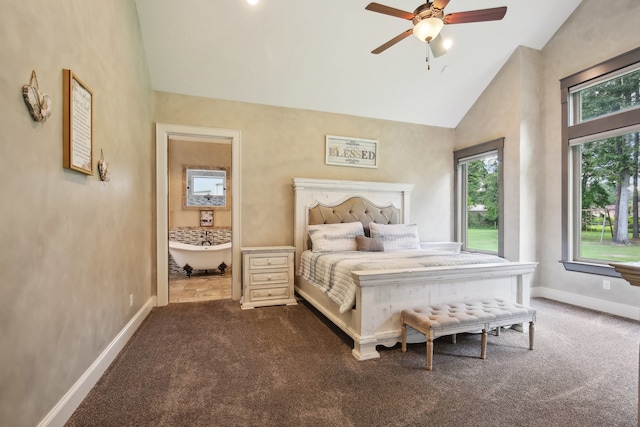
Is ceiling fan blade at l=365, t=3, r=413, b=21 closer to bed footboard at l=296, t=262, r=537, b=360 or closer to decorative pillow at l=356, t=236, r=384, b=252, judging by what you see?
bed footboard at l=296, t=262, r=537, b=360

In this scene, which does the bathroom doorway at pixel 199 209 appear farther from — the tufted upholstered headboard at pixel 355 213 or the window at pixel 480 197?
the window at pixel 480 197

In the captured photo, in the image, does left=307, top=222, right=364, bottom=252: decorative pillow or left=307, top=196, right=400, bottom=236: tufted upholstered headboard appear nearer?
left=307, top=222, right=364, bottom=252: decorative pillow

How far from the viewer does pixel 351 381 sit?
199 centimetres

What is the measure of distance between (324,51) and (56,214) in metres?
3.27

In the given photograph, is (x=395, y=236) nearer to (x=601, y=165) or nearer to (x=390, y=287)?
(x=390, y=287)

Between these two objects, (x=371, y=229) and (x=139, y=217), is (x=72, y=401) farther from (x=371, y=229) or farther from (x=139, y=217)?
(x=371, y=229)

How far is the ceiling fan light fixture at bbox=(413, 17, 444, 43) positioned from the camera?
2.25m

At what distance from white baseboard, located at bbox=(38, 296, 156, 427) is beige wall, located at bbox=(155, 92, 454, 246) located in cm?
176

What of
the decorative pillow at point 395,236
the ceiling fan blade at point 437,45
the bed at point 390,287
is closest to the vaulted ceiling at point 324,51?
the ceiling fan blade at point 437,45

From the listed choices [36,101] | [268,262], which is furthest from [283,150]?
[36,101]

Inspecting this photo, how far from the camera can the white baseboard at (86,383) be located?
1.51 m

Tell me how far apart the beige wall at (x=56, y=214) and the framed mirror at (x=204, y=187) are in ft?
11.9

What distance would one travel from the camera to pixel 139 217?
3.23 metres

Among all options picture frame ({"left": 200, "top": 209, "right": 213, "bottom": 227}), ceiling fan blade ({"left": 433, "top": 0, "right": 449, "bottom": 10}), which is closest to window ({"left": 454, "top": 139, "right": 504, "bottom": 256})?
ceiling fan blade ({"left": 433, "top": 0, "right": 449, "bottom": 10})
